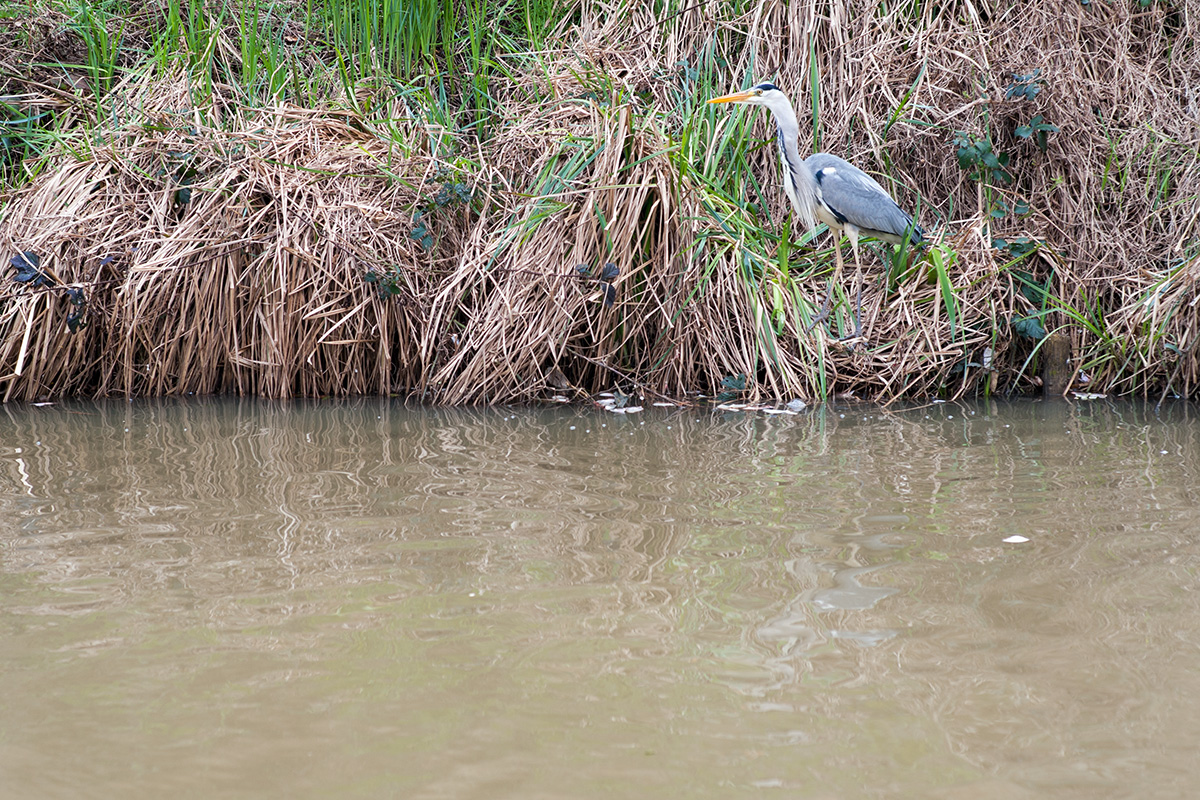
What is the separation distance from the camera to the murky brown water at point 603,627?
4.64 feet

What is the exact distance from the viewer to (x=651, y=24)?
20.5 feet

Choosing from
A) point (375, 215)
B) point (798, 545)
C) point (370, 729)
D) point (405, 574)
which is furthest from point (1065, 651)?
point (375, 215)

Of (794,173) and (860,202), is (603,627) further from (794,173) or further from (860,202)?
(794,173)

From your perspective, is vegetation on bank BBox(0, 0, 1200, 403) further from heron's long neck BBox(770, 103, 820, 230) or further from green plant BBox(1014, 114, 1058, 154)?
heron's long neck BBox(770, 103, 820, 230)

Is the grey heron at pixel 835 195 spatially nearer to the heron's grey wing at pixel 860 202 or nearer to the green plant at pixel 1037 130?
the heron's grey wing at pixel 860 202

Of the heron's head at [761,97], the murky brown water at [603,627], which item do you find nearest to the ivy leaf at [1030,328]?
the heron's head at [761,97]

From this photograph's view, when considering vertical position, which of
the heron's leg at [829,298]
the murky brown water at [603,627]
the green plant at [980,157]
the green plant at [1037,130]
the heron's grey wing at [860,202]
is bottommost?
the murky brown water at [603,627]

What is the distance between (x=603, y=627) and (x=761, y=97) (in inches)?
164

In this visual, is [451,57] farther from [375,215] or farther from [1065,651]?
[1065,651]

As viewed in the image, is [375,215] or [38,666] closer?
[38,666]

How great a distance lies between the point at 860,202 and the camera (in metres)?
5.05

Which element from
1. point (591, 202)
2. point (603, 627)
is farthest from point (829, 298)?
point (603, 627)

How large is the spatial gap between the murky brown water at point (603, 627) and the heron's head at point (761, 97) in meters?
2.60

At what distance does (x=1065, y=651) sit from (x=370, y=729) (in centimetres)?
116
